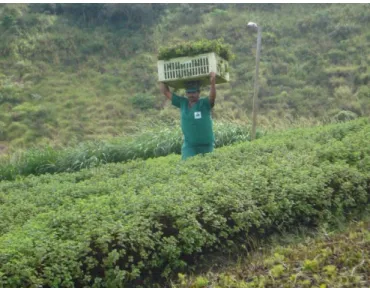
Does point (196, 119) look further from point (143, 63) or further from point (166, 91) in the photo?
point (143, 63)

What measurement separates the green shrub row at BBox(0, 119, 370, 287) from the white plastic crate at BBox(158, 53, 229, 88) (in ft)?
4.65

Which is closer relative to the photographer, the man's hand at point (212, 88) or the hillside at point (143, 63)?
the man's hand at point (212, 88)

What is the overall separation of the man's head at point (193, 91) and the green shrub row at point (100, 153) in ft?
13.0

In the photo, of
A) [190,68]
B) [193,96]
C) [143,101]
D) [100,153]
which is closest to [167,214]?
[193,96]

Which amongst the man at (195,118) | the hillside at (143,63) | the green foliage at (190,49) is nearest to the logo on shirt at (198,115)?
the man at (195,118)

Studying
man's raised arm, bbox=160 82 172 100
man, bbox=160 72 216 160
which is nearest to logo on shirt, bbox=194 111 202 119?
man, bbox=160 72 216 160

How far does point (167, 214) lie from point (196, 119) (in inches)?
136

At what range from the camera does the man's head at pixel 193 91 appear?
791cm

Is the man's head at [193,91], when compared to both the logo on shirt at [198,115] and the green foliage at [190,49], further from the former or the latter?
the green foliage at [190,49]

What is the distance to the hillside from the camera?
2205 cm

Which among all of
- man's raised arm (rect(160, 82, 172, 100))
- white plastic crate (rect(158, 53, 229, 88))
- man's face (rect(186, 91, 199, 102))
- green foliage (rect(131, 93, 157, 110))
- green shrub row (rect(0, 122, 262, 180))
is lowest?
green shrub row (rect(0, 122, 262, 180))

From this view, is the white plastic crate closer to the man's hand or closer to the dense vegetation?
the man's hand

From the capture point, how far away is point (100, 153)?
40.9ft

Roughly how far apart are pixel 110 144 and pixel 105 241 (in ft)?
29.6
